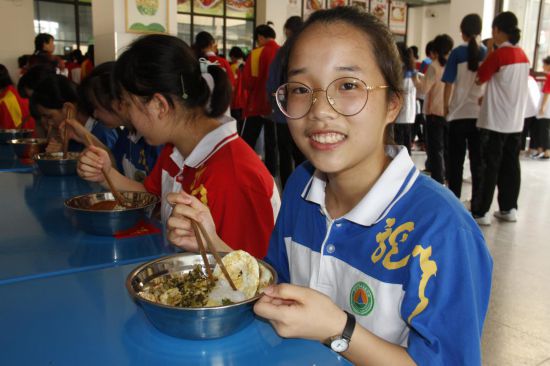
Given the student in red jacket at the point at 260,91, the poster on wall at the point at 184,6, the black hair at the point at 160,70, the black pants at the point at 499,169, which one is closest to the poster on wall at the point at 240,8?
the poster on wall at the point at 184,6

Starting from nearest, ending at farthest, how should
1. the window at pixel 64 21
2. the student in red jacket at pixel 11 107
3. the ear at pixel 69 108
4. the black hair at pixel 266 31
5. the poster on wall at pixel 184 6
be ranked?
1. the ear at pixel 69 108
2. the student in red jacket at pixel 11 107
3. the black hair at pixel 266 31
4. the window at pixel 64 21
5. the poster on wall at pixel 184 6

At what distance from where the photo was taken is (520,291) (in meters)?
2.49

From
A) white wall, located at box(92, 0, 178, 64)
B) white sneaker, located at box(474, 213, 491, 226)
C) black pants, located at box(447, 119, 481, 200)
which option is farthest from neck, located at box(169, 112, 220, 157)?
white wall, located at box(92, 0, 178, 64)

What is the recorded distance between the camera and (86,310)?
95 centimetres

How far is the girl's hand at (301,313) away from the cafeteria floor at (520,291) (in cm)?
138

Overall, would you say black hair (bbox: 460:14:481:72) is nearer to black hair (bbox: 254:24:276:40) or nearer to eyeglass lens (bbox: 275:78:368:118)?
black hair (bbox: 254:24:276:40)

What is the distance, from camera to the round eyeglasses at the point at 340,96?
0.92m

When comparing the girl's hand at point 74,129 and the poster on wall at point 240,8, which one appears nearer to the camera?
the girl's hand at point 74,129

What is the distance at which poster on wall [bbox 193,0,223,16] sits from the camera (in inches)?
375

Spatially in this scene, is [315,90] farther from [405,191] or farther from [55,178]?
[55,178]

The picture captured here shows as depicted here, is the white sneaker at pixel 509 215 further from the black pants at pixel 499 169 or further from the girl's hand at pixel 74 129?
the girl's hand at pixel 74 129

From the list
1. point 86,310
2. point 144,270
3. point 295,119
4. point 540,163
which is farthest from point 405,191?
point 540,163

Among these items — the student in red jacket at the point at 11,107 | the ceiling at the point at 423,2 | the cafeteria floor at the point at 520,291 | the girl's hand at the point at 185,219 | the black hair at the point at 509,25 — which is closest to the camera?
the girl's hand at the point at 185,219

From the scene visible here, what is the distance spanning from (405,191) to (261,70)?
4027mm
